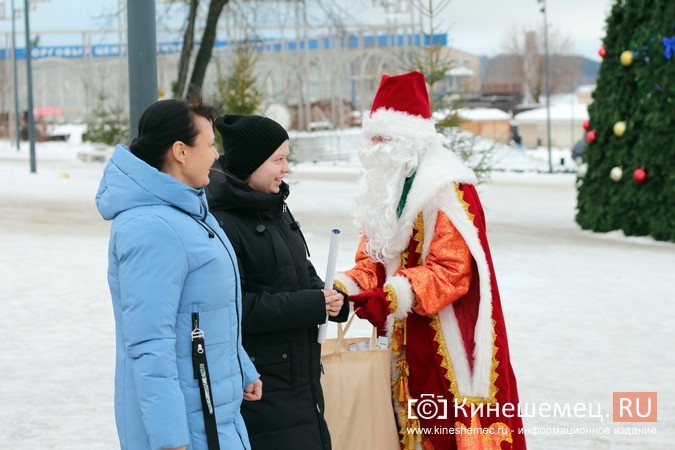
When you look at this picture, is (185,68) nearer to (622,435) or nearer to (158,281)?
(622,435)

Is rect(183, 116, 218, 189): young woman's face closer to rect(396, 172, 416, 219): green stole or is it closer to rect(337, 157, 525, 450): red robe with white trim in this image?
rect(337, 157, 525, 450): red robe with white trim

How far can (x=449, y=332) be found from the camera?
4078 mm

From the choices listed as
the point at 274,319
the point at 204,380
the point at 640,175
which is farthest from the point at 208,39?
the point at 204,380

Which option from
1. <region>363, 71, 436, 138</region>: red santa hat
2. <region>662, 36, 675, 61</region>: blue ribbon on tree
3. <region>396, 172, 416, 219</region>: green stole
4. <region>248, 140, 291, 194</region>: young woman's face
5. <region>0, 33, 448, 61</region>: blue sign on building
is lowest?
<region>396, 172, 416, 219</region>: green stole

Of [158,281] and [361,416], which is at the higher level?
[158,281]

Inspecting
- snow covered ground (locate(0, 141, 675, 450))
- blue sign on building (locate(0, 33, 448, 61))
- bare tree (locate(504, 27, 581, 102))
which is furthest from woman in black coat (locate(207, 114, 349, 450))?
bare tree (locate(504, 27, 581, 102))

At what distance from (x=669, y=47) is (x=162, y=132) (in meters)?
13.1

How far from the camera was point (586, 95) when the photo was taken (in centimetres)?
9375

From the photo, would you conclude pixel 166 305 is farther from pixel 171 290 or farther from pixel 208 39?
pixel 208 39

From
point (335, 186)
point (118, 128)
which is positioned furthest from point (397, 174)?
point (118, 128)

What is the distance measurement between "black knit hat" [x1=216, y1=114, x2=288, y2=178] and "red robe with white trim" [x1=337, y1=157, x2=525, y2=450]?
0.73m

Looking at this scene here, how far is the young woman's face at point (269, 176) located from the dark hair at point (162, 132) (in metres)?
0.58

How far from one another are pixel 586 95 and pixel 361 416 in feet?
305

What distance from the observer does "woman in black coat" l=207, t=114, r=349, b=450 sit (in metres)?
3.45
